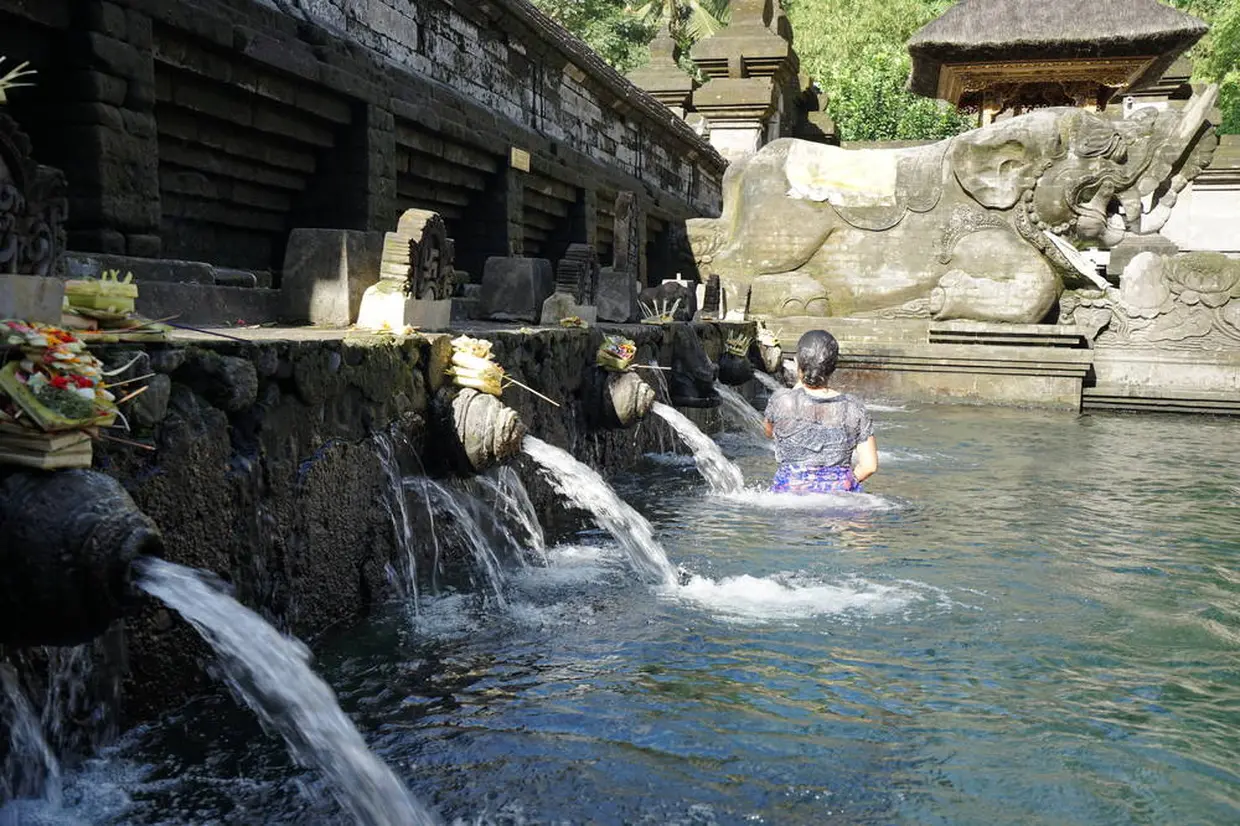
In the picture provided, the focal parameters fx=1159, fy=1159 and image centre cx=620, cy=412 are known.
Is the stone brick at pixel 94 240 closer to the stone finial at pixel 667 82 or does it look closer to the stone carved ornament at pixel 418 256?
the stone carved ornament at pixel 418 256

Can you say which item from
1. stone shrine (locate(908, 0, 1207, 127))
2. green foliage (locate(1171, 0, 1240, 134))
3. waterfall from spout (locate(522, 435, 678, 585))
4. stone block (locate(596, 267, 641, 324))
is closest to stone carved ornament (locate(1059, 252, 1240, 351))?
stone block (locate(596, 267, 641, 324))

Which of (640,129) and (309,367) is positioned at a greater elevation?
(640,129)

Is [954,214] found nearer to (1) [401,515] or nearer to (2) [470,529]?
(2) [470,529]

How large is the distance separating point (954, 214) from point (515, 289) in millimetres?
8149

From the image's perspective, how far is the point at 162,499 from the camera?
3057 millimetres

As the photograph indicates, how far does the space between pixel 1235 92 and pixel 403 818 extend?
112 ft

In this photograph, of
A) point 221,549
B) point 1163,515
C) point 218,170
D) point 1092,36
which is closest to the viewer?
point 221,549

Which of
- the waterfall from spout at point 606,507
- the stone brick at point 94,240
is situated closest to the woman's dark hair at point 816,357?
the waterfall from spout at point 606,507

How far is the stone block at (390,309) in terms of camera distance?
494cm

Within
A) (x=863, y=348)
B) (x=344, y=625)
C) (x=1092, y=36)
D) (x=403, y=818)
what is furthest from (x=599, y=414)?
(x=1092, y=36)

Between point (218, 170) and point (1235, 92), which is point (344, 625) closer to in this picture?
point (218, 170)

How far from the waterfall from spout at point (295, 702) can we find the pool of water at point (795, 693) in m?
0.09

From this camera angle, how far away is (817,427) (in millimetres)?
5879

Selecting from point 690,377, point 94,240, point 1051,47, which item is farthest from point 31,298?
point 1051,47
